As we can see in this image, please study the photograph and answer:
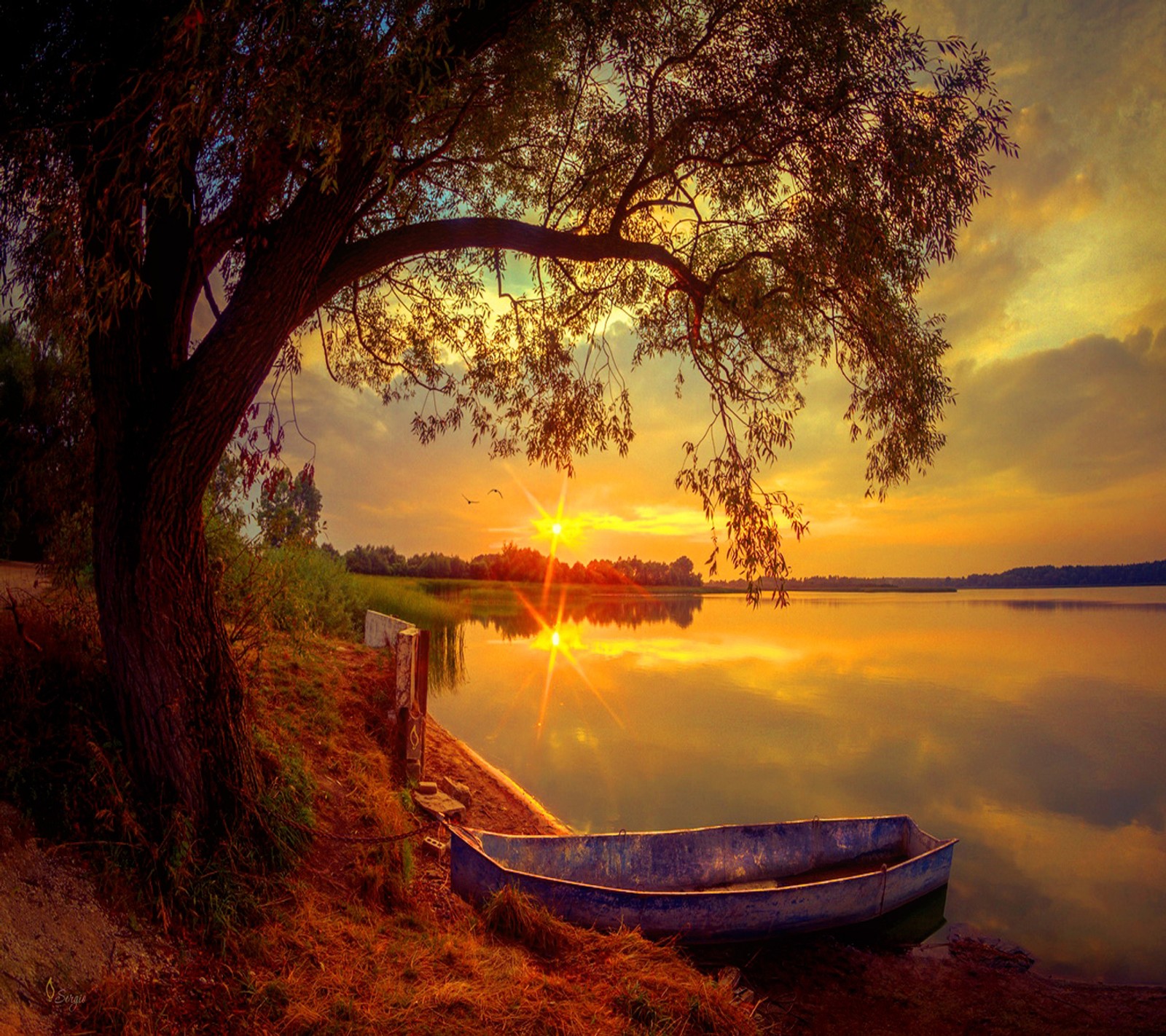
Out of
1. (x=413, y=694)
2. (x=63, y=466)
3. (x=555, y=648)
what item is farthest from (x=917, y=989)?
(x=555, y=648)

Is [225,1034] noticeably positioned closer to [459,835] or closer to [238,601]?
[459,835]

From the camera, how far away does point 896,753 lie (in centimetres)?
1677

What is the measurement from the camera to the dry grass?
3.89m

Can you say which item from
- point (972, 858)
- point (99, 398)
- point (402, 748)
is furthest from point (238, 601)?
point (972, 858)

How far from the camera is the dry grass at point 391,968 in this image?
3.89 m

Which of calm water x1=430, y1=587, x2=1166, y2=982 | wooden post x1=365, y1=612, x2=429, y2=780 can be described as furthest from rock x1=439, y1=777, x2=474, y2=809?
calm water x1=430, y1=587, x2=1166, y2=982

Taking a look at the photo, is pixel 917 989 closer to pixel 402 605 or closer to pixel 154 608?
pixel 154 608

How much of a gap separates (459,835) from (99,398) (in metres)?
4.39

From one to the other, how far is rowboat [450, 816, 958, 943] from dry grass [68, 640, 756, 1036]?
9.6 inches

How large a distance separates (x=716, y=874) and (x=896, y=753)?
1061 cm

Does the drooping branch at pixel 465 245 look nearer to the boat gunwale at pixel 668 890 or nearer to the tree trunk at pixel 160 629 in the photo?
the tree trunk at pixel 160 629

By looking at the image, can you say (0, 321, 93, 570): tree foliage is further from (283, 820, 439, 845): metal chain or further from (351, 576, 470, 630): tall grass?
(351, 576, 470, 630): tall grass

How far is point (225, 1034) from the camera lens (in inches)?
145

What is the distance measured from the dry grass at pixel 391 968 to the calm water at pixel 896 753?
17.0 feet
